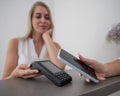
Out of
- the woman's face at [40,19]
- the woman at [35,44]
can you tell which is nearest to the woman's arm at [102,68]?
the woman at [35,44]

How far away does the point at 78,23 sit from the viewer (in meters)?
2.37

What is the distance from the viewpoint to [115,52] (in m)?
A: 1.94

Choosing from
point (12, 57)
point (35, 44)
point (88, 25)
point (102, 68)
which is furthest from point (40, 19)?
point (102, 68)

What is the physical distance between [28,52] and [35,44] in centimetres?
11

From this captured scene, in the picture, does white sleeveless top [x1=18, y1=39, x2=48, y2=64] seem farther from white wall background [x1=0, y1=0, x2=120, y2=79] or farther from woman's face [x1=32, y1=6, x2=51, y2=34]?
white wall background [x1=0, y1=0, x2=120, y2=79]

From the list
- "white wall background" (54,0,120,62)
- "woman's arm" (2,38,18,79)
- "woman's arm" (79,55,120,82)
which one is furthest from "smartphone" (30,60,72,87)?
"white wall background" (54,0,120,62)

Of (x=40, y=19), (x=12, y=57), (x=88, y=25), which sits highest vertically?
(x=40, y=19)

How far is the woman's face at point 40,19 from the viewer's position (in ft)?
5.67

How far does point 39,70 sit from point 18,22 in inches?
83.5

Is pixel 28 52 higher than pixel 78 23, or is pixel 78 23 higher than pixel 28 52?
pixel 78 23

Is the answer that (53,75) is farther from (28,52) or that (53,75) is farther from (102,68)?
(28,52)

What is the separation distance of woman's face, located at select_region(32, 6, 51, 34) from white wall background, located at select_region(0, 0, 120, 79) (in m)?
0.65

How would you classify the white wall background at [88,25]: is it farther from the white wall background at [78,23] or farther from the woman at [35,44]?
the woman at [35,44]

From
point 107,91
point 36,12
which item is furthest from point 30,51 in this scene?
point 107,91
